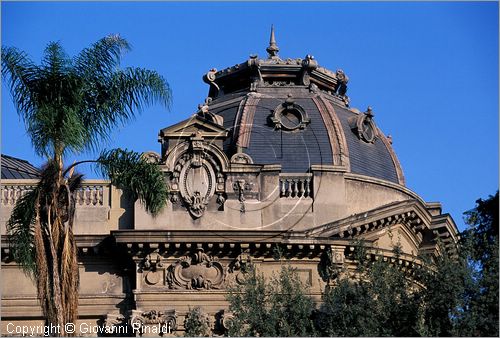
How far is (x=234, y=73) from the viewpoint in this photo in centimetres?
6769

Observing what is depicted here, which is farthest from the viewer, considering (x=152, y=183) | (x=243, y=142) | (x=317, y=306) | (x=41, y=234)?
(x=243, y=142)

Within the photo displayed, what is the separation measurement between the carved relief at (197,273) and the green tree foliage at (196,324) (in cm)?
95

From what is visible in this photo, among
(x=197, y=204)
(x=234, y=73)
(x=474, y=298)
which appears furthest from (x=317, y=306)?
(x=234, y=73)

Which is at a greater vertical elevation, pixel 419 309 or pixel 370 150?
pixel 370 150

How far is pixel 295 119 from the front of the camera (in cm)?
6469

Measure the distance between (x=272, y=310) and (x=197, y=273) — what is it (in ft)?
27.2

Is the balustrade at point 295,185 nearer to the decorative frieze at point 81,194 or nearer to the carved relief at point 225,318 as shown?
the carved relief at point 225,318

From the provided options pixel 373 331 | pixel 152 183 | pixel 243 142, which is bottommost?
pixel 373 331

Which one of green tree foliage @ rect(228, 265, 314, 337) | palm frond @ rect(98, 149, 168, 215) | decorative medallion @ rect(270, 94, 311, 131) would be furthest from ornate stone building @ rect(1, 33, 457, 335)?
palm frond @ rect(98, 149, 168, 215)

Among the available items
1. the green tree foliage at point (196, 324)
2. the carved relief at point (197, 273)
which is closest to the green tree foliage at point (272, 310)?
the green tree foliage at point (196, 324)

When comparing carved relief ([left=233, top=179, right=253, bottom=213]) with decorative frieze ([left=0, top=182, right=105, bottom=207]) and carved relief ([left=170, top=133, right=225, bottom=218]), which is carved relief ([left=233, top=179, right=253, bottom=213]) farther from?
decorative frieze ([left=0, top=182, right=105, bottom=207])

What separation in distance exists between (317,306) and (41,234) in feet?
47.5

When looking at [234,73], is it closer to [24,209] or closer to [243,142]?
[243,142]

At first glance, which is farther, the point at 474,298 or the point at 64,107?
the point at 474,298
